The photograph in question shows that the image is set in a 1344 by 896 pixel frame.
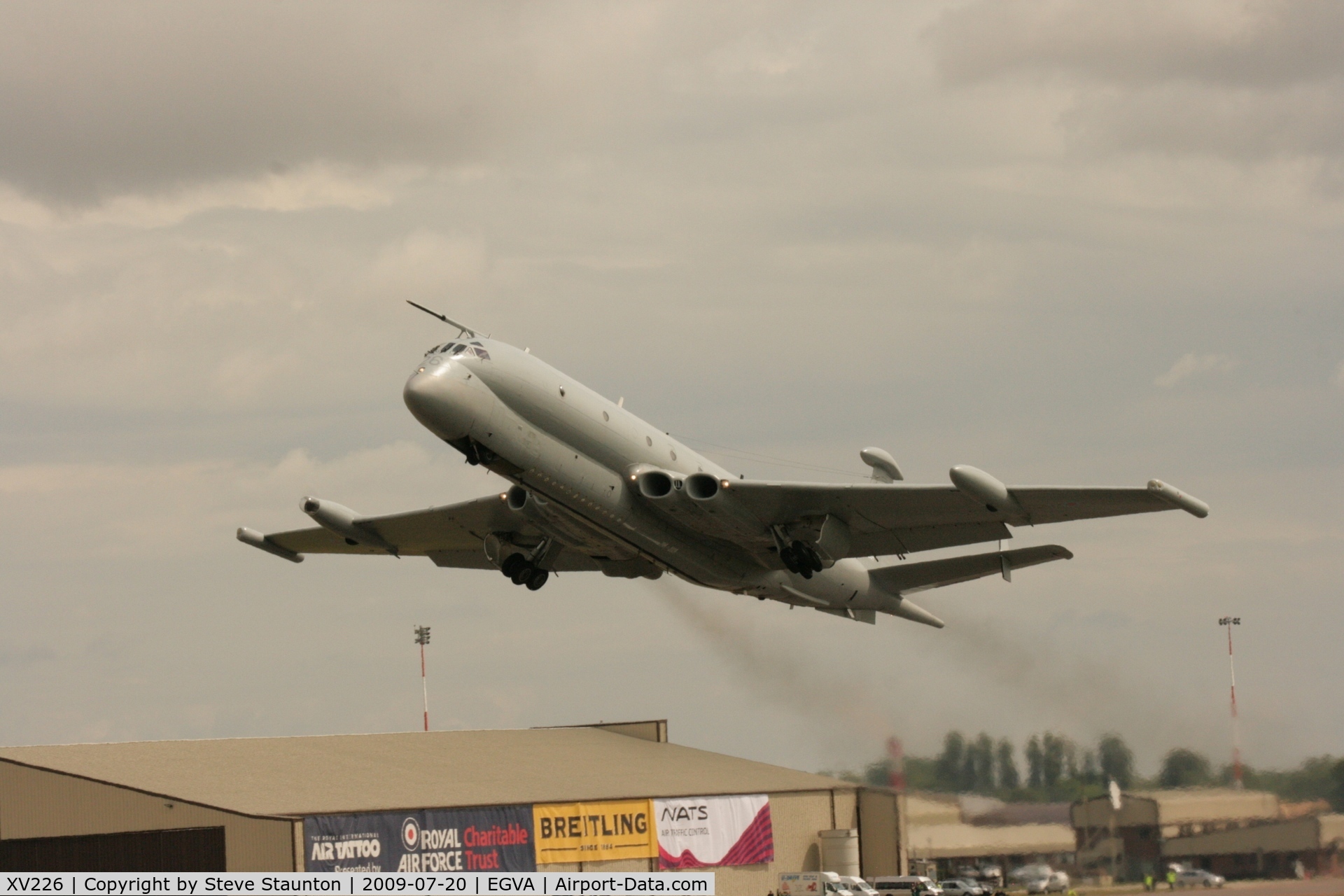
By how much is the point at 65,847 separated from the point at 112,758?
5.42m

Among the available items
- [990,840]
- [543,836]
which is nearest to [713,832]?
[543,836]

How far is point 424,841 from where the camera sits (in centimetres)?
3950

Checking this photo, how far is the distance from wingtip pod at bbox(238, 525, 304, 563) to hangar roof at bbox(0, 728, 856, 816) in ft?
18.6

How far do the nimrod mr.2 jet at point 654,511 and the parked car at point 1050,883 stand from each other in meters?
6.19

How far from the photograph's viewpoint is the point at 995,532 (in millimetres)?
32031

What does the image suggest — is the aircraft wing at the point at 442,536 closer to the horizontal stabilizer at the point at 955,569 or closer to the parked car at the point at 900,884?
the horizontal stabilizer at the point at 955,569

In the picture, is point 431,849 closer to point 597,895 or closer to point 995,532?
point 597,895

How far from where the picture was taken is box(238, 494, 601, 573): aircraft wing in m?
33.6

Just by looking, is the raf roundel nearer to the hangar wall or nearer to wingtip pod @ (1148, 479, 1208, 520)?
the hangar wall

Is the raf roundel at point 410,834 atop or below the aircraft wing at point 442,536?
below

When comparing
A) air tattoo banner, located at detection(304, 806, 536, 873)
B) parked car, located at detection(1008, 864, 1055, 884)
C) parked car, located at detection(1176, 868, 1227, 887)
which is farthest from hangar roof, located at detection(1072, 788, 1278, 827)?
air tattoo banner, located at detection(304, 806, 536, 873)

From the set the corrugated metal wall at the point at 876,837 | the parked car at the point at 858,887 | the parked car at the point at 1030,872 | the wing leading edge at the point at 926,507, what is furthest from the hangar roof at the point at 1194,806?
the corrugated metal wall at the point at 876,837

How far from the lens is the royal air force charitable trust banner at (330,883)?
31094 millimetres

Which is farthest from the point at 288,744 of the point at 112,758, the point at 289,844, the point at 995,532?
the point at 995,532
